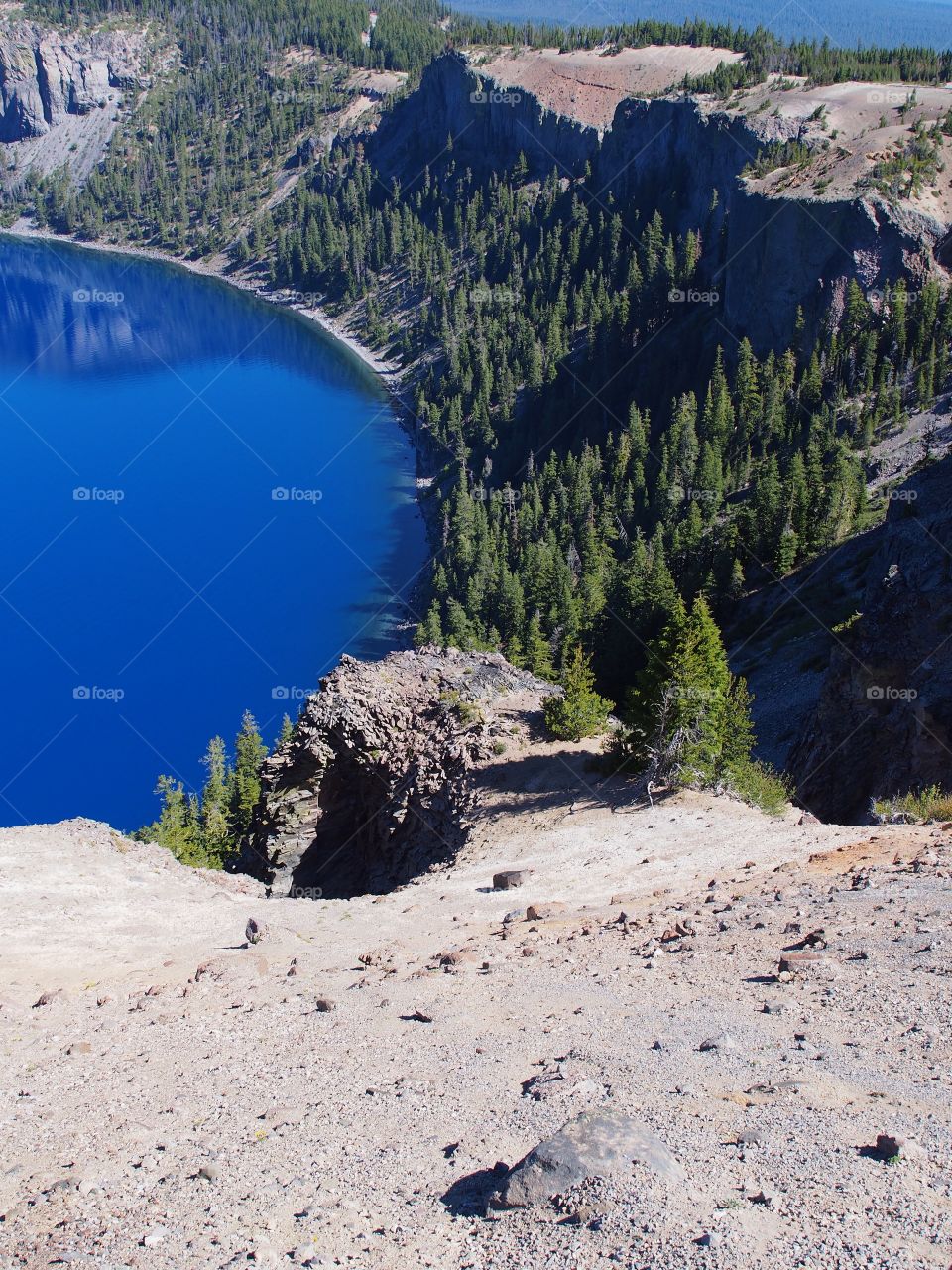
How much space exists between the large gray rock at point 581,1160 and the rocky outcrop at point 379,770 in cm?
2055

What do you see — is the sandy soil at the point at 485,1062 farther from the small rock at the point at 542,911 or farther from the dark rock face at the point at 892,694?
A: the dark rock face at the point at 892,694

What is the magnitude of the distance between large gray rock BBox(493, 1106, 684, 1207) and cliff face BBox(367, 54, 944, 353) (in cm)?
9850

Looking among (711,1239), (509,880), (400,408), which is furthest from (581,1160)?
(400,408)

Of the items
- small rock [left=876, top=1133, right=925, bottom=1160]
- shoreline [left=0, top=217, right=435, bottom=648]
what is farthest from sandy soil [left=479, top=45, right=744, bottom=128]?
small rock [left=876, top=1133, right=925, bottom=1160]

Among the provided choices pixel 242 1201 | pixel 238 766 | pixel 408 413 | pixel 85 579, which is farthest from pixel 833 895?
pixel 408 413

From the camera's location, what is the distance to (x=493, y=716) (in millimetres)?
34875

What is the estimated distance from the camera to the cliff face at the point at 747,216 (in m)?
94.6

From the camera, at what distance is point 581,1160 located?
10.4 m

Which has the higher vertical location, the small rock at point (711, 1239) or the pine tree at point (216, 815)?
the small rock at point (711, 1239)

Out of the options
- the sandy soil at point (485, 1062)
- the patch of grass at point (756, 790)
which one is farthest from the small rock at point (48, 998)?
the patch of grass at point (756, 790)

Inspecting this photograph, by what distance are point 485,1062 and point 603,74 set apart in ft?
637

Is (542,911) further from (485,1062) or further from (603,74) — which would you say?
A: (603,74)

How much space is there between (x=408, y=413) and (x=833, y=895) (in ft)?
435

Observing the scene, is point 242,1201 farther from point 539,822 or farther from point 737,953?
point 539,822
